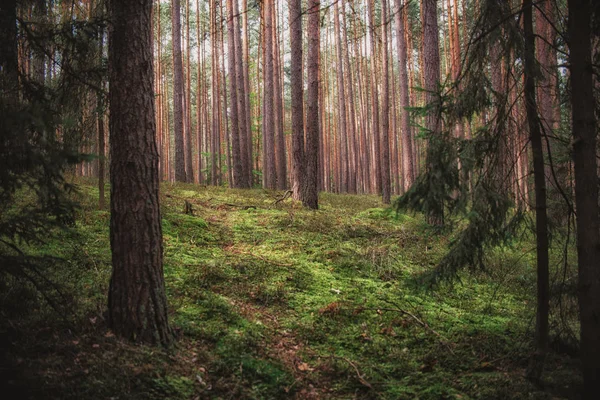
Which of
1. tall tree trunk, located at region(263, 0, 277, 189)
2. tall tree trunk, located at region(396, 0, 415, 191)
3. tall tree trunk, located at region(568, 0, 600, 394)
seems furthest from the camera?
tall tree trunk, located at region(263, 0, 277, 189)

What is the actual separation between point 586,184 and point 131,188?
4.23 m

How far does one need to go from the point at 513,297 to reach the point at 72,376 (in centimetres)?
660

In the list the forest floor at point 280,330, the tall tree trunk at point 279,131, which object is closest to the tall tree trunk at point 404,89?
the tall tree trunk at point 279,131

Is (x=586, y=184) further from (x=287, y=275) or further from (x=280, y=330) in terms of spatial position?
(x=287, y=275)

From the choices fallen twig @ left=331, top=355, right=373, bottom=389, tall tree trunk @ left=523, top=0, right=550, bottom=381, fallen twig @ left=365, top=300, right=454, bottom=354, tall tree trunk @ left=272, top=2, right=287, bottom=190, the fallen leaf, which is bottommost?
fallen twig @ left=331, top=355, right=373, bottom=389

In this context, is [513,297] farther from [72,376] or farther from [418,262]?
[72,376]

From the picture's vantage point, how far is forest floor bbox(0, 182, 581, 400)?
11.4ft

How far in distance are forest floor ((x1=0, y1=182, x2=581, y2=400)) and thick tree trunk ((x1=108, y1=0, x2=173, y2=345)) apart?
10.5 inches

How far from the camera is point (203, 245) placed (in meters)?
7.58

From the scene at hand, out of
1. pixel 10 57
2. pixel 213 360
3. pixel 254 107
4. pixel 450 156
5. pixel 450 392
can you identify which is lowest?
pixel 450 392

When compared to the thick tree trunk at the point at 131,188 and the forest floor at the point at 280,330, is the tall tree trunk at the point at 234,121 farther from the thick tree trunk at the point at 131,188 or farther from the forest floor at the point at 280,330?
the thick tree trunk at the point at 131,188

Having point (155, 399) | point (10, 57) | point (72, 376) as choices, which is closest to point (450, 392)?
point (155, 399)

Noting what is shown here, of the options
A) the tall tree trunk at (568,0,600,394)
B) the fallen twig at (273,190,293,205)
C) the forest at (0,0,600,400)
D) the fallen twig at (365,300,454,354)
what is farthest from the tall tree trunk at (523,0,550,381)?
the fallen twig at (273,190,293,205)

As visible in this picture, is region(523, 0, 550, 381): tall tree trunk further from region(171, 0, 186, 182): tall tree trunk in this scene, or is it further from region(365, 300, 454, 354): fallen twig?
region(171, 0, 186, 182): tall tree trunk
